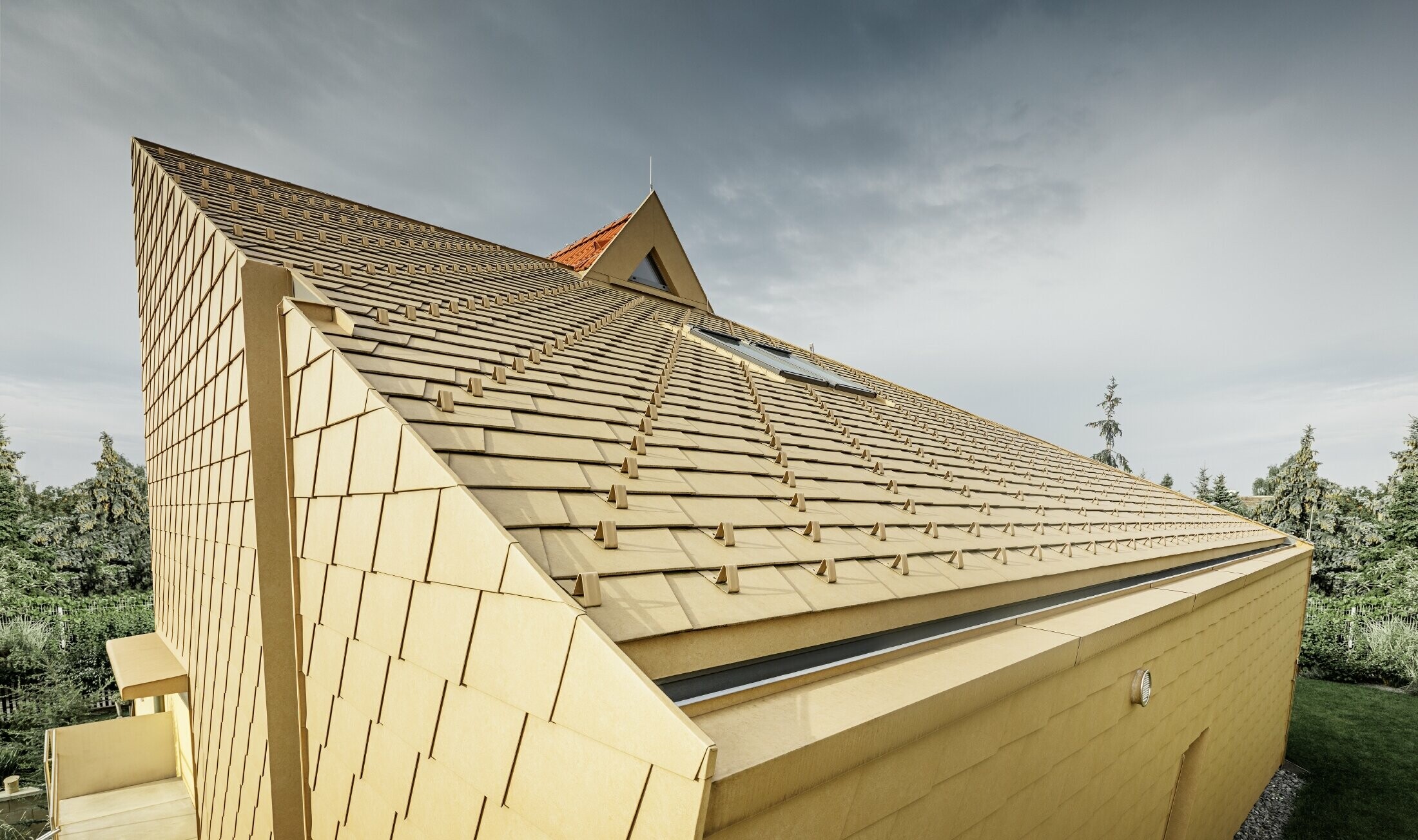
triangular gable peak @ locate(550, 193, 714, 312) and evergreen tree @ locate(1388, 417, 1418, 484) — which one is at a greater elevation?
triangular gable peak @ locate(550, 193, 714, 312)

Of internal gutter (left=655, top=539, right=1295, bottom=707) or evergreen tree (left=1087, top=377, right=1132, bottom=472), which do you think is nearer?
internal gutter (left=655, top=539, right=1295, bottom=707)

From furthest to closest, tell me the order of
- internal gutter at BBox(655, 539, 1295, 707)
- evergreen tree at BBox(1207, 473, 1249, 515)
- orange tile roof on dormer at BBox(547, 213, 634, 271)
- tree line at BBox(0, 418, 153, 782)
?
evergreen tree at BBox(1207, 473, 1249, 515)
tree line at BBox(0, 418, 153, 782)
orange tile roof on dormer at BBox(547, 213, 634, 271)
internal gutter at BBox(655, 539, 1295, 707)

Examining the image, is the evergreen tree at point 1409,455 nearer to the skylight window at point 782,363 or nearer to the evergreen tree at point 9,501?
the skylight window at point 782,363

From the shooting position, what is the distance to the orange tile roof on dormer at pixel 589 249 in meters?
9.02

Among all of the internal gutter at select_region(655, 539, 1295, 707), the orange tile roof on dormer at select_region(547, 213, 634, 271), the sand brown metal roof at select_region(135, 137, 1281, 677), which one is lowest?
the internal gutter at select_region(655, 539, 1295, 707)

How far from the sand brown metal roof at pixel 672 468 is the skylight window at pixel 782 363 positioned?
20 centimetres

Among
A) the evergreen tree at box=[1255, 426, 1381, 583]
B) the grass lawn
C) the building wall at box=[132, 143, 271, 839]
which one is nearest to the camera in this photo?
the building wall at box=[132, 143, 271, 839]

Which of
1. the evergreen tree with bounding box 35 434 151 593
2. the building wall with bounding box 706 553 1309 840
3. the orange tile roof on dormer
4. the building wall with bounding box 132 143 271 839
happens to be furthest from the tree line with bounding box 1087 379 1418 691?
the evergreen tree with bounding box 35 434 151 593

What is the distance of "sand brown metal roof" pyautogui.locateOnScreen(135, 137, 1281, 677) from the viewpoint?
1930 millimetres

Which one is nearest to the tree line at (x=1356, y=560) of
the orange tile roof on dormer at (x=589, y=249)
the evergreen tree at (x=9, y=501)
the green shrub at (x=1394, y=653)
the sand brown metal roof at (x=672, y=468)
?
the green shrub at (x=1394, y=653)

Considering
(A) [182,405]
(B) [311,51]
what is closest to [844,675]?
(A) [182,405]

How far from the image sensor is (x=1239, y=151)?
9.27 metres

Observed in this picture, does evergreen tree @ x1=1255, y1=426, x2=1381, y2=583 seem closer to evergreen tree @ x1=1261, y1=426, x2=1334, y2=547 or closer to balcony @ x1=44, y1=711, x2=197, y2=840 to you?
evergreen tree @ x1=1261, y1=426, x2=1334, y2=547

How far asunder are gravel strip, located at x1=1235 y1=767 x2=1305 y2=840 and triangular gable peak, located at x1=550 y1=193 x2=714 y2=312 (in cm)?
1144
